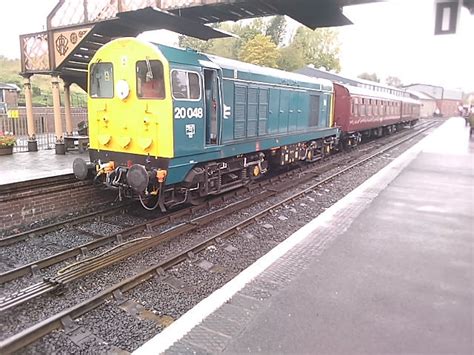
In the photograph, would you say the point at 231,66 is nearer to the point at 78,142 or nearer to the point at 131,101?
the point at 131,101

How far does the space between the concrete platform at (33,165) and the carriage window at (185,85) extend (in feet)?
12.1

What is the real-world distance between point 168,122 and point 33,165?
5331mm

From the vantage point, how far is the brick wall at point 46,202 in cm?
792

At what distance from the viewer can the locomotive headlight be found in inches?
308

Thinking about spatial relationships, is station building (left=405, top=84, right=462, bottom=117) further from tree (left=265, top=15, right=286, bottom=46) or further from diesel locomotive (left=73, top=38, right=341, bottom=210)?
diesel locomotive (left=73, top=38, right=341, bottom=210)

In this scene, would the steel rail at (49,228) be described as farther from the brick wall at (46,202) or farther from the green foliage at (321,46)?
the green foliage at (321,46)

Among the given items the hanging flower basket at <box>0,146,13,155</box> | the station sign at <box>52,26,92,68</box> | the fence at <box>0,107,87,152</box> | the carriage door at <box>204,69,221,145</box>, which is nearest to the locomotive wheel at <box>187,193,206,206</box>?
the carriage door at <box>204,69,221,145</box>

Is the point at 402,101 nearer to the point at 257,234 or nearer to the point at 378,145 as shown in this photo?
the point at 378,145

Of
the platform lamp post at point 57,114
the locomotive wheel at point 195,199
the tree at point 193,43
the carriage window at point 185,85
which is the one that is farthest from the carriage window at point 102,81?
the tree at point 193,43

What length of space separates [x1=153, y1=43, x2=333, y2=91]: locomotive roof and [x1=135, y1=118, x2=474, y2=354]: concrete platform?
4.06m

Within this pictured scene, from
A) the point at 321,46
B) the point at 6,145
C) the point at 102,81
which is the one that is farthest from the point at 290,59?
the point at 102,81

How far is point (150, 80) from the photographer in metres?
7.61

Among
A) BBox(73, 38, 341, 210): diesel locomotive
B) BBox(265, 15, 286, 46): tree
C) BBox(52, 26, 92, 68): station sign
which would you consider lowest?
BBox(73, 38, 341, 210): diesel locomotive

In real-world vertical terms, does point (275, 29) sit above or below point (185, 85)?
above
